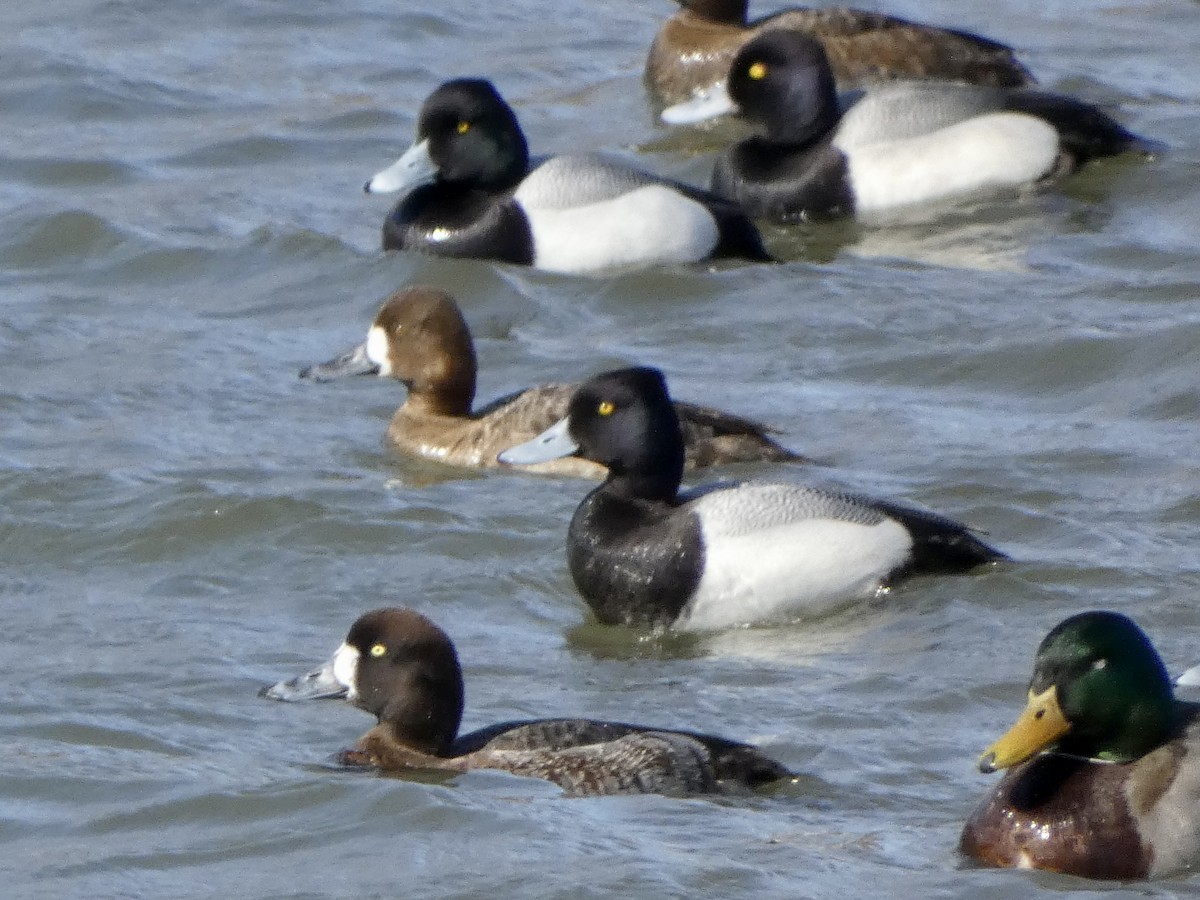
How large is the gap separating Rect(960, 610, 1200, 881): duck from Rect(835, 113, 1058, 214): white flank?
686 centimetres

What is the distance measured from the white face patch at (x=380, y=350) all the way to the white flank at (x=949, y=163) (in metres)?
3.23

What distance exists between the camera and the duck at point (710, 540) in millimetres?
8359

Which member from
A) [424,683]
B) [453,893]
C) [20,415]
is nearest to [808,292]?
[20,415]

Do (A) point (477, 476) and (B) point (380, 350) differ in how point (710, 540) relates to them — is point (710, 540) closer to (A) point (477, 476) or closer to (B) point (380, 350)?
(A) point (477, 476)

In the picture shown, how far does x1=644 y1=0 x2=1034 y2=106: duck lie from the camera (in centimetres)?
1451

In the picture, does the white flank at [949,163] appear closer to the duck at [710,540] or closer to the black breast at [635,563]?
the duck at [710,540]

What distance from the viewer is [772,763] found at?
262 inches

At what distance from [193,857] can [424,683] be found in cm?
80

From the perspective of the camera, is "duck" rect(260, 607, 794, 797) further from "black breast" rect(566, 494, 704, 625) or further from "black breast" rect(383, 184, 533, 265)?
"black breast" rect(383, 184, 533, 265)

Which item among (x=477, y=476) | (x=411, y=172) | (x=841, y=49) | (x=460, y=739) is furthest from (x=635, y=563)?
(x=841, y=49)

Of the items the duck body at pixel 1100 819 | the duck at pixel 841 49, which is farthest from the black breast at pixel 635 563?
the duck at pixel 841 49

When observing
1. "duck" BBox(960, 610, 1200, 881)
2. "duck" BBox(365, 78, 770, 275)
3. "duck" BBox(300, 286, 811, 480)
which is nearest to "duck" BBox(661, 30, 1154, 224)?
"duck" BBox(365, 78, 770, 275)

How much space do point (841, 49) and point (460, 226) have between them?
10.5ft

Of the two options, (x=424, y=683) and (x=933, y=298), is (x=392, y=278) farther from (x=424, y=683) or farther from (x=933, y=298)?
(x=424, y=683)
